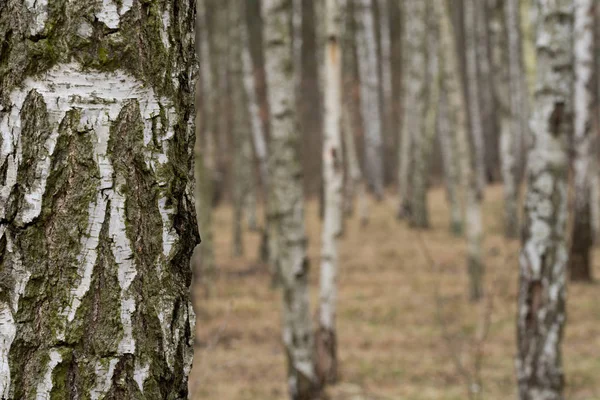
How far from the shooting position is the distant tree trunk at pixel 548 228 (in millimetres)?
4426

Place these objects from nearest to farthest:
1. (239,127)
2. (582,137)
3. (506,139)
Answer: (582,137)
(506,139)
(239,127)

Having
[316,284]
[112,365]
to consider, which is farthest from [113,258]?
[316,284]

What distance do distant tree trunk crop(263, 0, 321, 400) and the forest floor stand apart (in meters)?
0.56

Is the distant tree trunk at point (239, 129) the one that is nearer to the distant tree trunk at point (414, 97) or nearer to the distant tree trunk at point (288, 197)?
the distant tree trunk at point (414, 97)

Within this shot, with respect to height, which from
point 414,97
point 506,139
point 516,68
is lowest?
point 506,139

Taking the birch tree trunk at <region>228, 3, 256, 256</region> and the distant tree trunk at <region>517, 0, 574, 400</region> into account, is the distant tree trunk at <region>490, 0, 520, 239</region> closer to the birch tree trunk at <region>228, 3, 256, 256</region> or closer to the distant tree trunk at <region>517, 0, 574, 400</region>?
the birch tree trunk at <region>228, 3, 256, 256</region>

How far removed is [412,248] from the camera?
14414 millimetres

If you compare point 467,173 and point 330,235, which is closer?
point 330,235

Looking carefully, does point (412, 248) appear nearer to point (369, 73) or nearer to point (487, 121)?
point (369, 73)

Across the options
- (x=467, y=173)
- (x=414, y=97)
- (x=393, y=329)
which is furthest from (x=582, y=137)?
(x=414, y=97)

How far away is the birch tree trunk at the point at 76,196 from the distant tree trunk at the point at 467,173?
9071 millimetres

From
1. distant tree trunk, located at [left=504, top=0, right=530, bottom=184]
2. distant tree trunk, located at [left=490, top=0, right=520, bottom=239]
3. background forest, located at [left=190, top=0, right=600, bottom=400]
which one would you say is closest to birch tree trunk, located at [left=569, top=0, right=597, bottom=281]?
background forest, located at [left=190, top=0, right=600, bottom=400]

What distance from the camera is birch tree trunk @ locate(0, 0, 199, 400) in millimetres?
1289

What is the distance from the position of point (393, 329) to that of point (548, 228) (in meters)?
4.85
